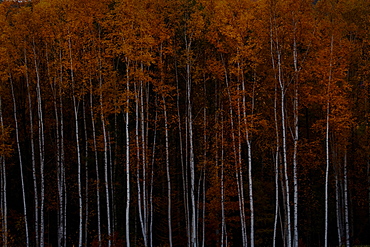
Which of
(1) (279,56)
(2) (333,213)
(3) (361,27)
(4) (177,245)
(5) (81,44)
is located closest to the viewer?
Result: (1) (279,56)

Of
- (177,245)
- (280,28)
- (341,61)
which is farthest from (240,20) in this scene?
(177,245)

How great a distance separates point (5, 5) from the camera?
19734 mm

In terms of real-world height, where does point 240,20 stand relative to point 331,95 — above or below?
above

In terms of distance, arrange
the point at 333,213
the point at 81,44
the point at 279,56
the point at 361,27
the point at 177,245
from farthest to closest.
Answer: the point at 333,213 < the point at 177,245 < the point at 361,27 < the point at 81,44 < the point at 279,56

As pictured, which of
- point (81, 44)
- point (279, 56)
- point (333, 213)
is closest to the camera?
point (279, 56)

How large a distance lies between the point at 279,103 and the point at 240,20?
5.16m

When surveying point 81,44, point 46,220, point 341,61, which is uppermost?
point 81,44

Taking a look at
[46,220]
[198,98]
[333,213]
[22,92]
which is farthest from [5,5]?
[333,213]

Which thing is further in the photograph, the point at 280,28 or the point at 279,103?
the point at 279,103

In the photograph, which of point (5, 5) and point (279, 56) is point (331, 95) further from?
point (5, 5)

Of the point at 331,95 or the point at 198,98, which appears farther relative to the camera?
the point at 198,98

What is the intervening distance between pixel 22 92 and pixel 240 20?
16.2 meters

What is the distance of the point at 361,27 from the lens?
20406mm

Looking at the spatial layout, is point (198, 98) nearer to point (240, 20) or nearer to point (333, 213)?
point (240, 20)
